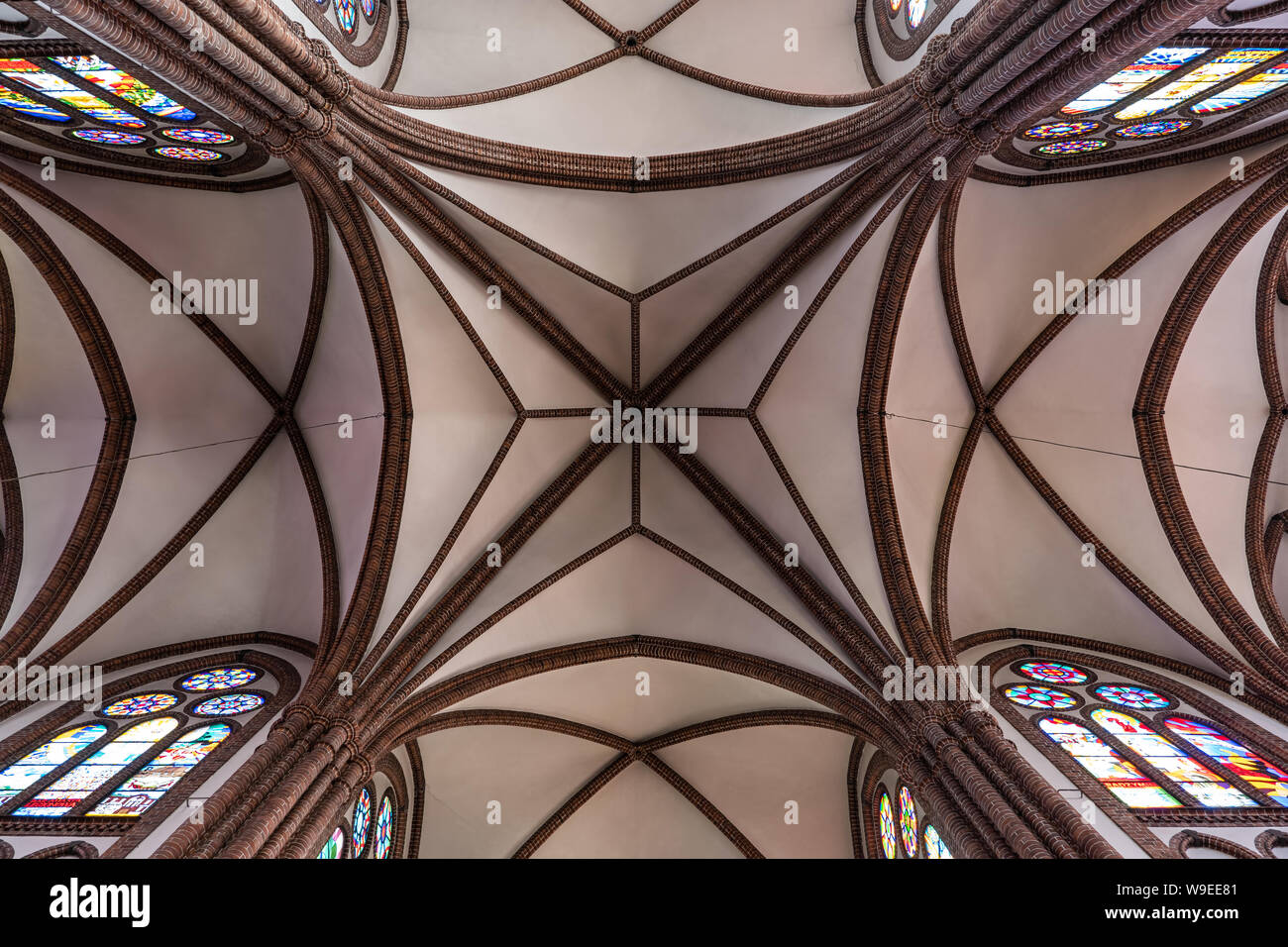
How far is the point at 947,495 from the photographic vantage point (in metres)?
12.9

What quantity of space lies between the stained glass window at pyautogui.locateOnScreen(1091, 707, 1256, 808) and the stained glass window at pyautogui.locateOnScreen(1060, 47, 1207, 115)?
303 inches

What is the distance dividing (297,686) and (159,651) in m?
2.86

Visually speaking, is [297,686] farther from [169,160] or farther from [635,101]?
[635,101]

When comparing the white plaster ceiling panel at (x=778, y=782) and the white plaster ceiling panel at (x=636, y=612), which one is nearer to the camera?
the white plaster ceiling panel at (x=636, y=612)

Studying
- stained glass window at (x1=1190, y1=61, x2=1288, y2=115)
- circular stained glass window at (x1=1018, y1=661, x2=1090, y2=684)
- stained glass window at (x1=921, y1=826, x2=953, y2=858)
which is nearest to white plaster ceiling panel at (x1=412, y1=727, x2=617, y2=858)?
stained glass window at (x1=921, y1=826, x2=953, y2=858)

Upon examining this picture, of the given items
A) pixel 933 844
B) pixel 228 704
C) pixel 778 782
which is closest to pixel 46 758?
pixel 228 704

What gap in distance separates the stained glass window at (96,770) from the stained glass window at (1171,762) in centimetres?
1248

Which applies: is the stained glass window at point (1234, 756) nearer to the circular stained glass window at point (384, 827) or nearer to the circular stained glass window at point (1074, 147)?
the circular stained glass window at point (1074, 147)

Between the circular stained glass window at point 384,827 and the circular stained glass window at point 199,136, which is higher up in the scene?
the circular stained glass window at point 199,136

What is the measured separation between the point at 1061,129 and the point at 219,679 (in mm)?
14310

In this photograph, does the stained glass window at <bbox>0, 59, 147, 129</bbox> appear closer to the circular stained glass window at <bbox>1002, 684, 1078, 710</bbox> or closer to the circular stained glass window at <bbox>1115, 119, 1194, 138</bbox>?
the circular stained glass window at <bbox>1115, 119, 1194, 138</bbox>

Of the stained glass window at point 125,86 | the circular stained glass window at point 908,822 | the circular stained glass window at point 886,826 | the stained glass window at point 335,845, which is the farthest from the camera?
the circular stained glass window at point 886,826

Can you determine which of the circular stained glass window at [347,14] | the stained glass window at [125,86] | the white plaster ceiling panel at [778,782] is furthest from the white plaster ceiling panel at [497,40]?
the white plaster ceiling panel at [778,782]

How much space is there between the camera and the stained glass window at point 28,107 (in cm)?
798
